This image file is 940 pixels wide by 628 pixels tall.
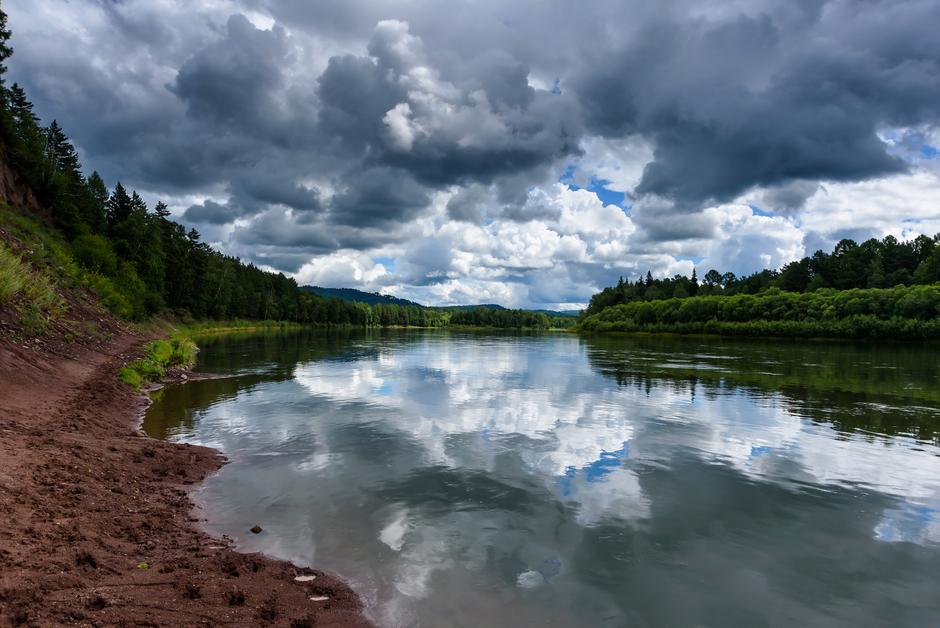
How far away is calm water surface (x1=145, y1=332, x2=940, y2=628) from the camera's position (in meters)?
9.07

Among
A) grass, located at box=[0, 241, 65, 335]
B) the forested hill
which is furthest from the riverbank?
the forested hill

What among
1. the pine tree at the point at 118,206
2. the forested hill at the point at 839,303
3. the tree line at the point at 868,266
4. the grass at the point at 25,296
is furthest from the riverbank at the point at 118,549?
the tree line at the point at 868,266

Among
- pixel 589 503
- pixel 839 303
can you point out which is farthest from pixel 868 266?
pixel 589 503

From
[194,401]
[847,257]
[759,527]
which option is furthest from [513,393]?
[847,257]

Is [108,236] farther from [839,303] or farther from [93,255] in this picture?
[839,303]

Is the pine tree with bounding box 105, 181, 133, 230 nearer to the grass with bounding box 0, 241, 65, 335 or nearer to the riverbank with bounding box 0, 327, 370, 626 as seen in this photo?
the grass with bounding box 0, 241, 65, 335

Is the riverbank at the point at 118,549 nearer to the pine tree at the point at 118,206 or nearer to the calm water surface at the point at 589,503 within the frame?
the calm water surface at the point at 589,503

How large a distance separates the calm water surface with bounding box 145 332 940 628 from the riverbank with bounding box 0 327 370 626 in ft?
3.12

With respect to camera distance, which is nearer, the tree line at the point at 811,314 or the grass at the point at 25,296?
the grass at the point at 25,296

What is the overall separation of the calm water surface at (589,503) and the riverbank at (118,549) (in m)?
0.95

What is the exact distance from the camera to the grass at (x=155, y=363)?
2845cm

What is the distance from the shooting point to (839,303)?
438ft

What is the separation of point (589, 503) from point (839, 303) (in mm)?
153429

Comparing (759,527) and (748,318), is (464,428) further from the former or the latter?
(748,318)
